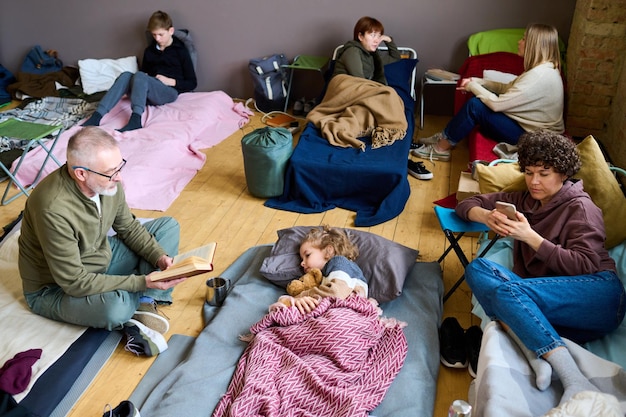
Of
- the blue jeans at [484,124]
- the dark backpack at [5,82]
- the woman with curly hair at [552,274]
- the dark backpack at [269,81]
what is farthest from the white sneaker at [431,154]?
the dark backpack at [5,82]

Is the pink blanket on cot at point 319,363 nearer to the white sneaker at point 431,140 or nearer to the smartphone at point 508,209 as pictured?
the smartphone at point 508,209

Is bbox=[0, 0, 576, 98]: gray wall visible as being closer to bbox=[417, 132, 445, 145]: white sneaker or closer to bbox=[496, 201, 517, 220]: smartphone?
bbox=[417, 132, 445, 145]: white sneaker

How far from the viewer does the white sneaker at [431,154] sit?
448 cm

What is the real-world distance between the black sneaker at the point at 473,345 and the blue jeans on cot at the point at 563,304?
21 centimetres

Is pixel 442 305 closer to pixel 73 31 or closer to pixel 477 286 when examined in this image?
pixel 477 286

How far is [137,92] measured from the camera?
16.0 feet

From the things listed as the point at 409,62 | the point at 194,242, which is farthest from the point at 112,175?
the point at 409,62

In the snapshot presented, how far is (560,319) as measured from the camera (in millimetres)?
2363

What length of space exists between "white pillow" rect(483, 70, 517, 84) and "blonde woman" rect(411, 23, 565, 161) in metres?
0.18

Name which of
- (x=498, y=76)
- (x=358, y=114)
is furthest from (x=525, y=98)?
(x=358, y=114)

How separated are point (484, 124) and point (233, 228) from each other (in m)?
1.92

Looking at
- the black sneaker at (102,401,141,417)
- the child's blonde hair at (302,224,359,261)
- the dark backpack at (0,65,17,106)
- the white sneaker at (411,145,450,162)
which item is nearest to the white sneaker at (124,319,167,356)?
the black sneaker at (102,401,141,417)

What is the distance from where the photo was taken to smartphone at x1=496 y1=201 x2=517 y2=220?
2.49 m

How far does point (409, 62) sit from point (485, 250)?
247 centimetres
